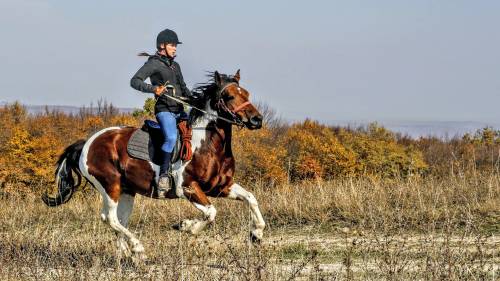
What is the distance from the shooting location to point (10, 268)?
7.43 m

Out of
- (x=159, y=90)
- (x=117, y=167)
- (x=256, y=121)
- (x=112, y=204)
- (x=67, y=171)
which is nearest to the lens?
(x=256, y=121)

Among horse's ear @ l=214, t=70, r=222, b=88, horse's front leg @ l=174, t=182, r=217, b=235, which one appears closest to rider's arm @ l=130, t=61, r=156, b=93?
horse's ear @ l=214, t=70, r=222, b=88

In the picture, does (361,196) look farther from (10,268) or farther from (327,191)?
(10,268)

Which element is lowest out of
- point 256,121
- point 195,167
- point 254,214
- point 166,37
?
point 254,214

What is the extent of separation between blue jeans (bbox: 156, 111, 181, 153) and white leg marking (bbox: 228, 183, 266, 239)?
0.95m

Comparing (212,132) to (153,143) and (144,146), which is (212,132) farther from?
(144,146)

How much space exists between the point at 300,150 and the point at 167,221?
90.5 ft

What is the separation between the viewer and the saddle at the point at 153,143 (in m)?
9.38

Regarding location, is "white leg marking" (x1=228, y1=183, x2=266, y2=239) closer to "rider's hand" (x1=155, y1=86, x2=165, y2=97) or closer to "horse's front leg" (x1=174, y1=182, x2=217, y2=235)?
"horse's front leg" (x1=174, y1=182, x2=217, y2=235)

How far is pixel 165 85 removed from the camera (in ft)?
30.9

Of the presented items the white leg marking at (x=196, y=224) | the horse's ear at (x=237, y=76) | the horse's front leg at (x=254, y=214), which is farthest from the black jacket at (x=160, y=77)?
the white leg marking at (x=196, y=224)

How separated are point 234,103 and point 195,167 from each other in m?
0.95

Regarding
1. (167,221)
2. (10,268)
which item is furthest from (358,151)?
(10,268)

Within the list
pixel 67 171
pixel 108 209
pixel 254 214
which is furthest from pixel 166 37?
pixel 67 171
